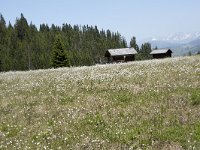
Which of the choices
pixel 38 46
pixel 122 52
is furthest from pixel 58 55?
pixel 38 46

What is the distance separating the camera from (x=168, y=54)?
11431 cm

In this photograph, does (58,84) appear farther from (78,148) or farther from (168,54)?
(168,54)

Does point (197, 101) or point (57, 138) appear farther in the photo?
point (197, 101)

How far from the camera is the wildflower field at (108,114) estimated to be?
14.1m

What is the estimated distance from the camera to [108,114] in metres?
17.0

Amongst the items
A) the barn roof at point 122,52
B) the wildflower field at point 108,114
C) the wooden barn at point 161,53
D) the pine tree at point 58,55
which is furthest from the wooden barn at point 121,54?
the wildflower field at point 108,114

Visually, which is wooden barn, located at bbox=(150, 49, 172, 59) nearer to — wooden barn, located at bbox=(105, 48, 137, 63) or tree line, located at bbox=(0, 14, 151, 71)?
wooden barn, located at bbox=(105, 48, 137, 63)

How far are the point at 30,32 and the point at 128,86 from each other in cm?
14101

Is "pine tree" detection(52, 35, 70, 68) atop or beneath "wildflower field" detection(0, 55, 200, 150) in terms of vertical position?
atop

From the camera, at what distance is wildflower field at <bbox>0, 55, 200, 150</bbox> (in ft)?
46.4

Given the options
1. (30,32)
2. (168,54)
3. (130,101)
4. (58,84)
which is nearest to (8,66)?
(30,32)

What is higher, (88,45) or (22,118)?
(88,45)

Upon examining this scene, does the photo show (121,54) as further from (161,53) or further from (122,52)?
(161,53)

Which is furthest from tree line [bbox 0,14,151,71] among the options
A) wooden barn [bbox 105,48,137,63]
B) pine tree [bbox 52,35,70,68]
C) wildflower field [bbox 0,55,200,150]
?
wildflower field [bbox 0,55,200,150]
